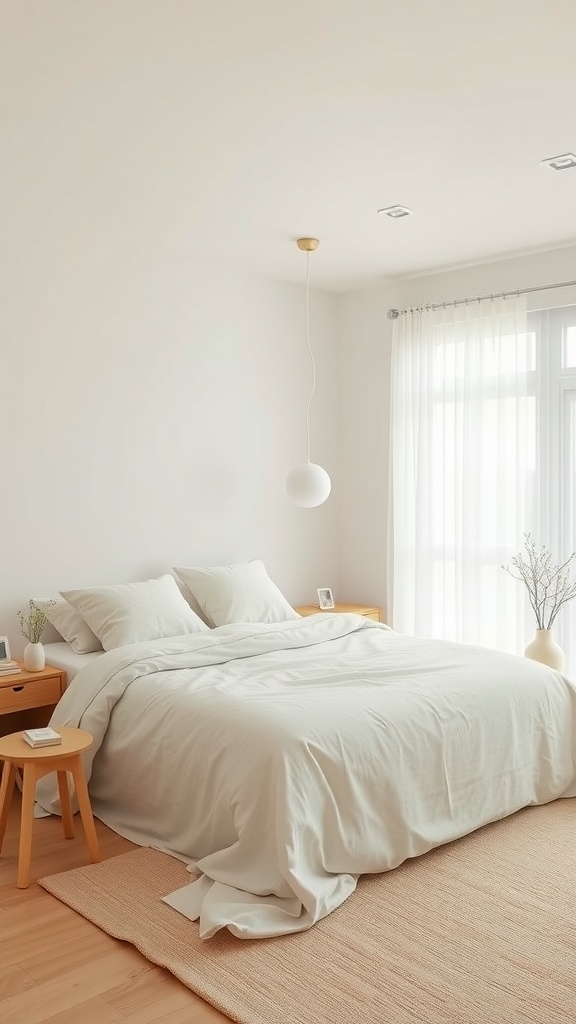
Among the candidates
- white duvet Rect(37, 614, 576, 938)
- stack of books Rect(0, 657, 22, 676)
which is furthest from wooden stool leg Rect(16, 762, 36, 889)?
stack of books Rect(0, 657, 22, 676)

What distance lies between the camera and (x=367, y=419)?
223 inches

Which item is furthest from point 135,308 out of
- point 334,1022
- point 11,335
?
point 334,1022

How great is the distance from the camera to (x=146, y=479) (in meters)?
4.70

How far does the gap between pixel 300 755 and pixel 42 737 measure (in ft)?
3.03

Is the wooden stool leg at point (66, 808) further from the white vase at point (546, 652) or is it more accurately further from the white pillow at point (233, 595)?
the white vase at point (546, 652)

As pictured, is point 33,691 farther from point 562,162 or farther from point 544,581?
point 562,162

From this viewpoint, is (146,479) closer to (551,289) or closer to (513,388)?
(513,388)

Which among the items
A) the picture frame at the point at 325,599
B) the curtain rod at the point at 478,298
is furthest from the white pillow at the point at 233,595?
the curtain rod at the point at 478,298

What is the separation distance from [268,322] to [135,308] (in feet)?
3.24

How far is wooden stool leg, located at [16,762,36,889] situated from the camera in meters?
2.85

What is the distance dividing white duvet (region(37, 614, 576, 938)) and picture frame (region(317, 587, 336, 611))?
139 cm

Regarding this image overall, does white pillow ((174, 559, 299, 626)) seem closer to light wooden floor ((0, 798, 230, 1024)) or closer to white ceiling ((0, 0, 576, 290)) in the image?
white ceiling ((0, 0, 576, 290))

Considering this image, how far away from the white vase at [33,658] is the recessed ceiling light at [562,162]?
286cm

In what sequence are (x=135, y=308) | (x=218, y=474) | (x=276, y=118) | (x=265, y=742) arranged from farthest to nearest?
(x=218, y=474) → (x=135, y=308) → (x=276, y=118) → (x=265, y=742)
